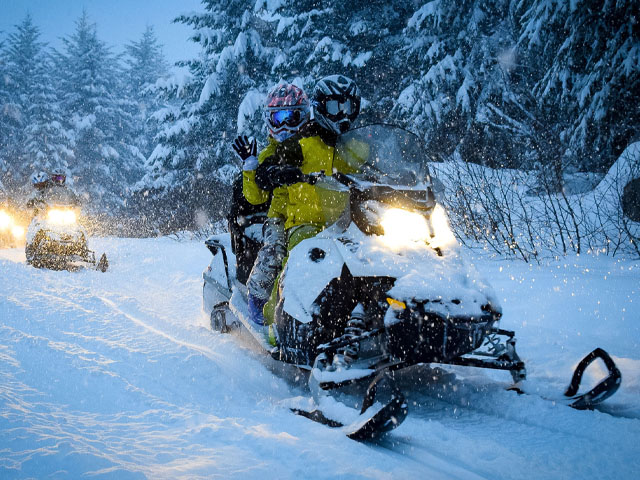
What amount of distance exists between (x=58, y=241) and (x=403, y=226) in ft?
26.1

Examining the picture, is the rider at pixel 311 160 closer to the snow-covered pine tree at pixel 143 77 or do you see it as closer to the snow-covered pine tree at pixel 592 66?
the snow-covered pine tree at pixel 592 66

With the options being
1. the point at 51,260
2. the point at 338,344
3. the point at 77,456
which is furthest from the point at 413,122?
the point at 77,456

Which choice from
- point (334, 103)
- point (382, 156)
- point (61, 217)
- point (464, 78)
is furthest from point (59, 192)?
point (464, 78)

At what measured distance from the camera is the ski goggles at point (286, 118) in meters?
3.95

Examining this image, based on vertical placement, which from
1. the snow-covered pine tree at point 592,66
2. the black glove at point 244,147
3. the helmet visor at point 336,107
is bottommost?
the black glove at point 244,147

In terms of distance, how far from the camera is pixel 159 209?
2022 centimetres

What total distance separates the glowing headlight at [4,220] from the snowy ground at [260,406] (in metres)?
8.87

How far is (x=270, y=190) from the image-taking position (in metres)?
3.94

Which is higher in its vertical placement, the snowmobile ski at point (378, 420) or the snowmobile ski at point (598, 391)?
the snowmobile ski at point (598, 391)

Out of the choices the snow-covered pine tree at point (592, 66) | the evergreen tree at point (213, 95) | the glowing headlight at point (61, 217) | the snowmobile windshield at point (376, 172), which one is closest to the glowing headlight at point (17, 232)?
the glowing headlight at point (61, 217)

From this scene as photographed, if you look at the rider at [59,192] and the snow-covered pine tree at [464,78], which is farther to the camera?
the snow-covered pine tree at [464,78]

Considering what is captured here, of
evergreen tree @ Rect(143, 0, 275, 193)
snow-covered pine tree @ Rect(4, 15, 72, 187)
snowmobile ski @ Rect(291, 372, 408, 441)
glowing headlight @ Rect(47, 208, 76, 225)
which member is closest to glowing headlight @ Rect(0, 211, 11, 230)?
glowing headlight @ Rect(47, 208, 76, 225)

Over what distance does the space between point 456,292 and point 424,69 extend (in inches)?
407

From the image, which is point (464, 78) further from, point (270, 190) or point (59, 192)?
point (59, 192)
